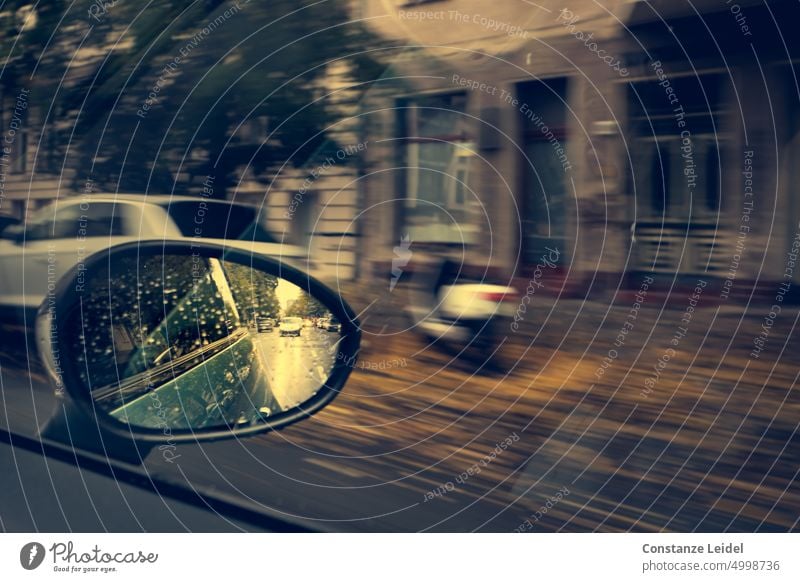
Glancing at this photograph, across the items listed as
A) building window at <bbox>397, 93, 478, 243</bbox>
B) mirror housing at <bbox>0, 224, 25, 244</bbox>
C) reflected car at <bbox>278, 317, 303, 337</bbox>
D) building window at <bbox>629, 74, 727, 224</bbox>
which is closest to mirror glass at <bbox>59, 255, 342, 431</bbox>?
reflected car at <bbox>278, 317, 303, 337</bbox>

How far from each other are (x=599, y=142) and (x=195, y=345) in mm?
1511

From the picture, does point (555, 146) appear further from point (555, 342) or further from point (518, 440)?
point (518, 440)

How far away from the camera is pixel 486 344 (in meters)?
2.66

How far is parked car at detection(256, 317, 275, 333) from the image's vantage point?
9.06ft

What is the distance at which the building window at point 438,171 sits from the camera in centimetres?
263

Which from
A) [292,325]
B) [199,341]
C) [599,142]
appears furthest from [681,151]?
[199,341]

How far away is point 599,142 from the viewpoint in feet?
8.45

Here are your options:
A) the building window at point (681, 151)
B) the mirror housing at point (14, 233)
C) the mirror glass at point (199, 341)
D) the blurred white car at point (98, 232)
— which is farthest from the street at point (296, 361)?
the building window at point (681, 151)

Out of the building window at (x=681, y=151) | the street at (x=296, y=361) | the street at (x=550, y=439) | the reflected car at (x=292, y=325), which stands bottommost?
the street at (x=550, y=439)

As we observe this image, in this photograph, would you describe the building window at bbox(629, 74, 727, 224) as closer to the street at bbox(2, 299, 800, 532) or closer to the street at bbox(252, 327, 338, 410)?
the street at bbox(2, 299, 800, 532)

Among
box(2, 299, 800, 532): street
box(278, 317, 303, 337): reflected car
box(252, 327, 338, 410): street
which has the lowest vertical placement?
box(2, 299, 800, 532): street

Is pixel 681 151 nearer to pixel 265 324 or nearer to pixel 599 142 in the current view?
pixel 599 142

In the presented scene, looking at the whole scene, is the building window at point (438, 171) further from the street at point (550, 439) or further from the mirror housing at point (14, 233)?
the mirror housing at point (14, 233)
